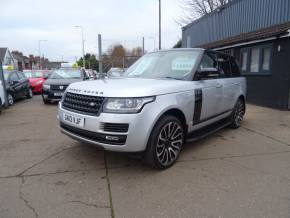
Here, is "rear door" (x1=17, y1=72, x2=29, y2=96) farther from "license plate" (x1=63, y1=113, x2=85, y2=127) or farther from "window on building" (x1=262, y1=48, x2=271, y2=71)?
"window on building" (x1=262, y1=48, x2=271, y2=71)

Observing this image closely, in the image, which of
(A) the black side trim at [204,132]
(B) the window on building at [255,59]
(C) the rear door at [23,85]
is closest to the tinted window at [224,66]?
(A) the black side trim at [204,132]

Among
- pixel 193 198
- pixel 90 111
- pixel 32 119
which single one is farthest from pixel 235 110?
pixel 32 119

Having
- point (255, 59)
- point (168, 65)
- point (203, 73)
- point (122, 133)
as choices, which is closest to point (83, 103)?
point (122, 133)

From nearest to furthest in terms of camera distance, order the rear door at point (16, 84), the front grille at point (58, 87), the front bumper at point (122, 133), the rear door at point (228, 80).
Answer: the front bumper at point (122, 133)
the rear door at point (228, 80)
the front grille at point (58, 87)
the rear door at point (16, 84)

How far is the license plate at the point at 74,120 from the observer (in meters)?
3.09

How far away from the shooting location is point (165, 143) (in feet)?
10.9

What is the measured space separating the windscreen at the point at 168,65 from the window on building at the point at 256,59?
5.98 m

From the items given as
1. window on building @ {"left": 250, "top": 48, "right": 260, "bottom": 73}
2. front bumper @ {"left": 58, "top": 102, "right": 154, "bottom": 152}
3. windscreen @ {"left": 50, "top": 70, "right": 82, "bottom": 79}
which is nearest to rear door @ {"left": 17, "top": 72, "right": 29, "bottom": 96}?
windscreen @ {"left": 50, "top": 70, "right": 82, "bottom": 79}

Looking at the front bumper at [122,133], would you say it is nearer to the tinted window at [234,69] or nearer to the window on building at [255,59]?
the tinted window at [234,69]

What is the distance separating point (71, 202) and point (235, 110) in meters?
4.24

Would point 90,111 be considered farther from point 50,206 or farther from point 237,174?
point 237,174

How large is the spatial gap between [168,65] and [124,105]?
164 centimetres

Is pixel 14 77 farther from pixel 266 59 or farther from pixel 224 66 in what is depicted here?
pixel 266 59

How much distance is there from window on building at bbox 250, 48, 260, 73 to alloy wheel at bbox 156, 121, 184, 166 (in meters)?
7.44
